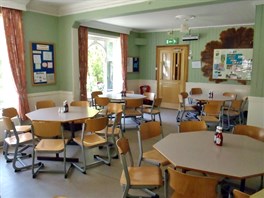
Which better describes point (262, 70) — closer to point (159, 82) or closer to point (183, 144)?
point (183, 144)

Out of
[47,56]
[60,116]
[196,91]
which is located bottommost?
[60,116]

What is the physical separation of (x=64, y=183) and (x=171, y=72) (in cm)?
585

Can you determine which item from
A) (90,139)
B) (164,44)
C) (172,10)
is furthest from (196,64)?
(90,139)

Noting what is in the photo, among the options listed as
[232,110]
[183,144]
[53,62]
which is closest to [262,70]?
[232,110]

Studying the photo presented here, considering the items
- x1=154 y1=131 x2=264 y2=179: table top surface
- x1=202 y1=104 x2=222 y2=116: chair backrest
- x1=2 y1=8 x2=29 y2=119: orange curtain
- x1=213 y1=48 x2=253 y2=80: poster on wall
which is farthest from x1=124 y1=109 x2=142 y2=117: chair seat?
x1=213 y1=48 x2=253 y2=80: poster on wall

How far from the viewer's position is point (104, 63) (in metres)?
7.28

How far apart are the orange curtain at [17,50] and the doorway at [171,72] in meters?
4.79

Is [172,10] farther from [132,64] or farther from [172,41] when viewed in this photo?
[132,64]

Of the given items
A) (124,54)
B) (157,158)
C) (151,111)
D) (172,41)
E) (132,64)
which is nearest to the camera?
(157,158)

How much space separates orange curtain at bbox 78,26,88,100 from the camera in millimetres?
5996

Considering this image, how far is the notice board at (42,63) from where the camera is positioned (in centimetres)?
496

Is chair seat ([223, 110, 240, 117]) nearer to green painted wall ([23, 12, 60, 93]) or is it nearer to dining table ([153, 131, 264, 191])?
dining table ([153, 131, 264, 191])

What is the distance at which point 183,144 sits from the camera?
7.86ft

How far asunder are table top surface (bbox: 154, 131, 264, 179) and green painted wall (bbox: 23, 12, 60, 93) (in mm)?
3602
